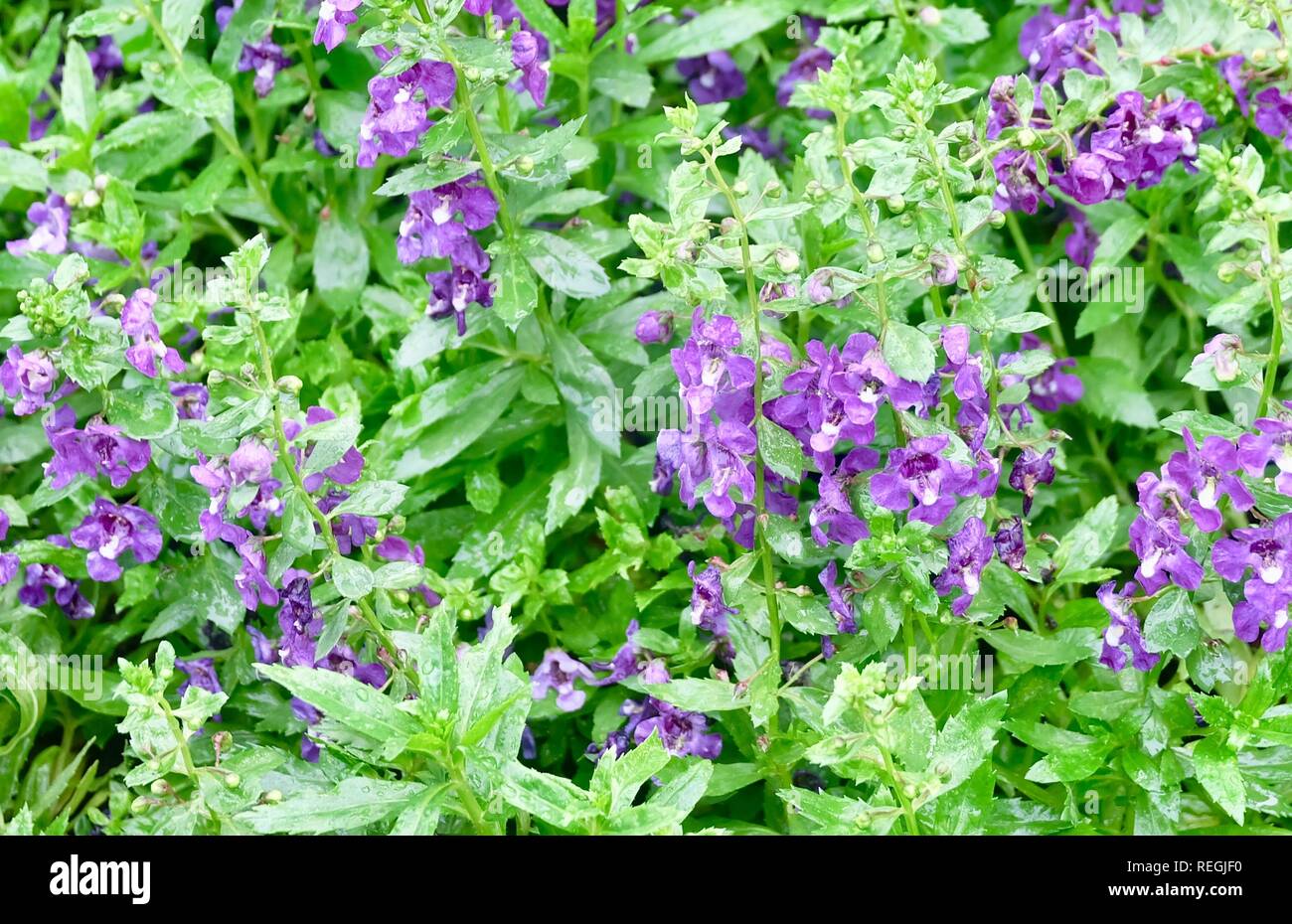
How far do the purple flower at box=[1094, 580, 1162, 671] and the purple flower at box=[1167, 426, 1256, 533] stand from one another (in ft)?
0.70

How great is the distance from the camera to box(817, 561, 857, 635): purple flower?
2344 mm

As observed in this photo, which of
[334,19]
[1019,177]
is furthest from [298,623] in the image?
[1019,177]

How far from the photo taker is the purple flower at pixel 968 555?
2.25m

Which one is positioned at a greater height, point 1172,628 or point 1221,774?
point 1172,628

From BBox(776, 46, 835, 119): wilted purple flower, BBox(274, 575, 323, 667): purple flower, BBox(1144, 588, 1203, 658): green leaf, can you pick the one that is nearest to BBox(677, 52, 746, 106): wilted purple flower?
BBox(776, 46, 835, 119): wilted purple flower

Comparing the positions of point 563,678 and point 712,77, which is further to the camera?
point 712,77

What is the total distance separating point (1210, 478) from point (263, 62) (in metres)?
2.28

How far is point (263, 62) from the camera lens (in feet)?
10.8

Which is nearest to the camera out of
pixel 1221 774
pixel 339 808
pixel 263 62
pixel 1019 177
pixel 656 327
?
pixel 339 808

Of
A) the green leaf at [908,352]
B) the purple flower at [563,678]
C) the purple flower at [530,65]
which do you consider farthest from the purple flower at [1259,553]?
the purple flower at [530,65]

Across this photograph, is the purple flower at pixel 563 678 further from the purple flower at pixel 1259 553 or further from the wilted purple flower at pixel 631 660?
the purple flower at pixel 1259 553

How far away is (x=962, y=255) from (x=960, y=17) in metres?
1.21

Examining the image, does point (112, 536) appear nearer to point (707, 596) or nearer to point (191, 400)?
point (191, 400)
